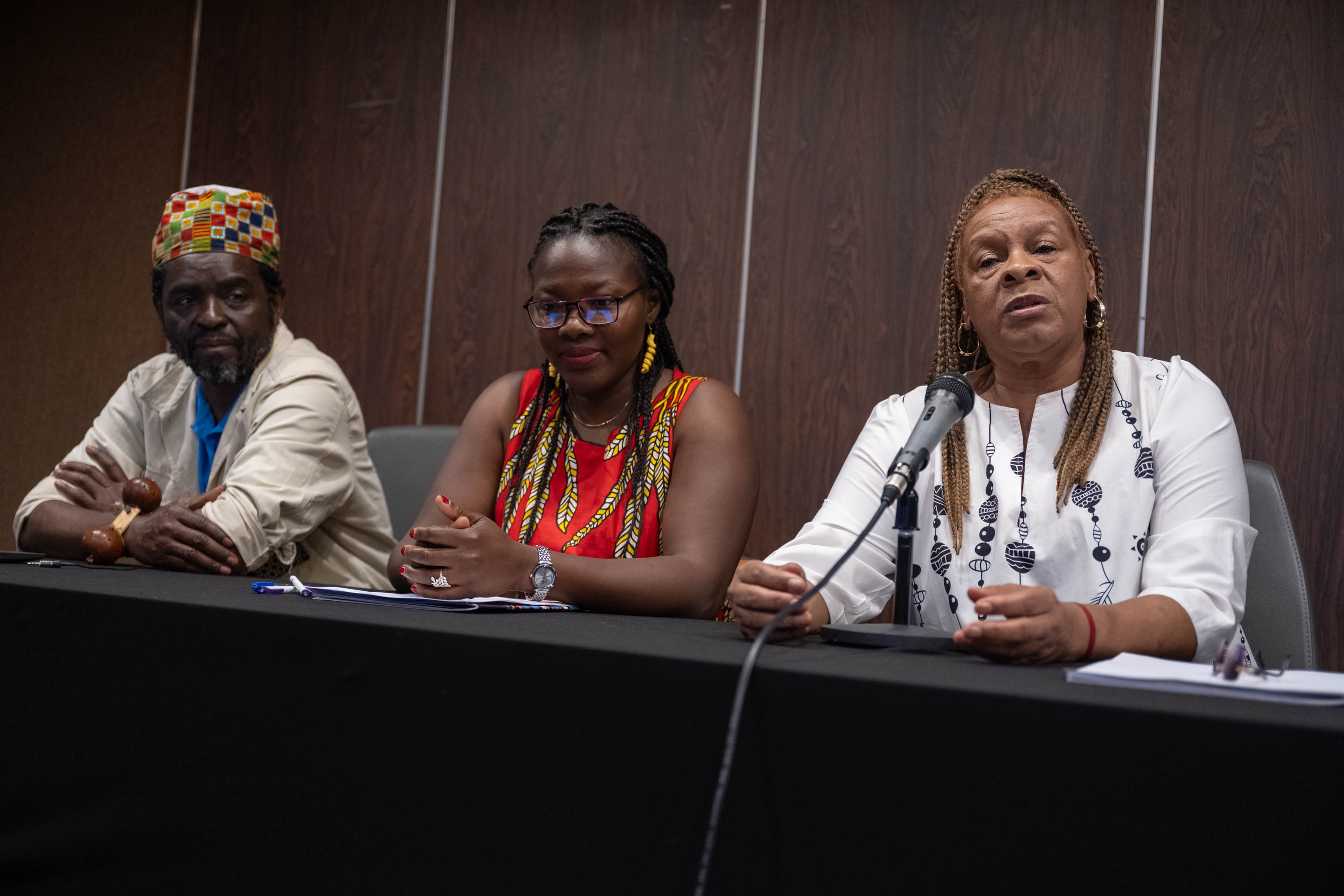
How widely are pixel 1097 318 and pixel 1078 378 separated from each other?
120 millimetres

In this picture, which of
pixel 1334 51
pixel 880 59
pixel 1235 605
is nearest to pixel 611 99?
pixel 880 59

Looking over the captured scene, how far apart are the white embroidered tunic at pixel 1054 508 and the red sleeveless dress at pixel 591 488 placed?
0.41m

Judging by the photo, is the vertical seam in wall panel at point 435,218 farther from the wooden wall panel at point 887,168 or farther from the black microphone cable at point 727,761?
the black microphone cable at point 727,761

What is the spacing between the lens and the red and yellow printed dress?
2.12m

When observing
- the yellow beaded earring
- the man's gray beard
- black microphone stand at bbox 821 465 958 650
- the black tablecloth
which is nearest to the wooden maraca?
the man's gray beard

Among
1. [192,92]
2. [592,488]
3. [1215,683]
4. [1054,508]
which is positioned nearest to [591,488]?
[592,488]

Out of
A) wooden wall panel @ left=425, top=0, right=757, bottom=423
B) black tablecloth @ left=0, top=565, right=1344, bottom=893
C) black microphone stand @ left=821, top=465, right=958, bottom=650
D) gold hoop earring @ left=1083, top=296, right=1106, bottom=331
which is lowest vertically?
black tablecloth @ left=0, top=565, right=1344, bottom=893

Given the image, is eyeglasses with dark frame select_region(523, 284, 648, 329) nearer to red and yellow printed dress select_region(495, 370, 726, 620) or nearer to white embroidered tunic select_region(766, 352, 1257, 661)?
red and yellow printed dress select_region(495, 370, 726, 620)

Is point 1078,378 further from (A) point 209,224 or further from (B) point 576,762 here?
→ (A) point 209,224

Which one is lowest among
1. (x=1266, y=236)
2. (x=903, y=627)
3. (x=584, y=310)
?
(x=903, y=627)

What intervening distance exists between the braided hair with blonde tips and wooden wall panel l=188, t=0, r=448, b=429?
2113mm

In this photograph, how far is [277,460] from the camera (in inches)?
92.1

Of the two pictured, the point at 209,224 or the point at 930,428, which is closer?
the point at 930,428

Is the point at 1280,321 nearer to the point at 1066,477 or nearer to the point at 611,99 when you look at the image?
the point at 1066,477
